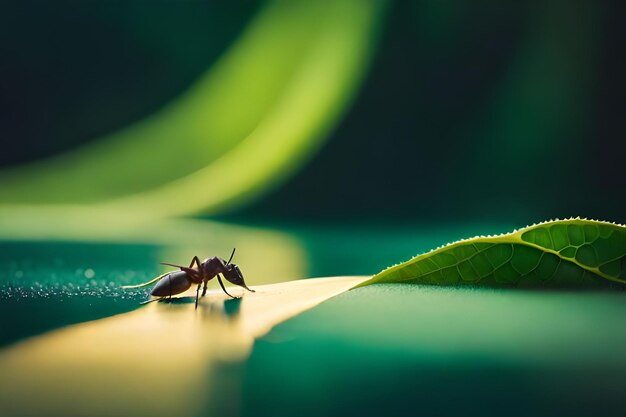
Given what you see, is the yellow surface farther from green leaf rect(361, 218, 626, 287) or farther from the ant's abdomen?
green leaf rect(361, 218, 626, 287)

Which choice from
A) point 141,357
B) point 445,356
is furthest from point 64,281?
point 445,356

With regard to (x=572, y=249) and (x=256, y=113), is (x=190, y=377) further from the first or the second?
(x=256, y=113)

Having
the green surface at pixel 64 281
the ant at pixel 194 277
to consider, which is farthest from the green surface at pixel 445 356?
the green surface at pixel 64 281

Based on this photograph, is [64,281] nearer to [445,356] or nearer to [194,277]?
[194,277]

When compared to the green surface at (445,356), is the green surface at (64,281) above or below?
above

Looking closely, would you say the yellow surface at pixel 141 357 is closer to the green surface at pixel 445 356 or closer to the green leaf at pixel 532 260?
the green surface at pixel 445 356

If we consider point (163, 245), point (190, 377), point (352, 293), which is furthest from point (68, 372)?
point (163, 245)
